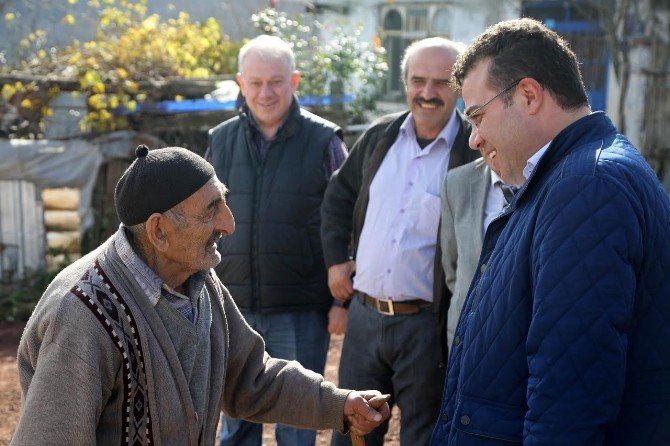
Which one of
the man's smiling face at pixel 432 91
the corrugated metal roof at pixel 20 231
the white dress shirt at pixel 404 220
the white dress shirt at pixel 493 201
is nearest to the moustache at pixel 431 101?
the man's smiling face at pixel 432 91

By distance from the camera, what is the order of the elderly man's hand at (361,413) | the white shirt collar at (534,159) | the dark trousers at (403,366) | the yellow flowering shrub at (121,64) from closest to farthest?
the white shirt collar at (534,159) < the elderly man's hand at (361,413) < the dark trousers at (403,366) < the yellow flowering shrub at (121,64)

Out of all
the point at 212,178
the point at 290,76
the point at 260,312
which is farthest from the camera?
the point at 290,76

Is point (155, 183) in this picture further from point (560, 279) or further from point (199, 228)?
point (560, 279)

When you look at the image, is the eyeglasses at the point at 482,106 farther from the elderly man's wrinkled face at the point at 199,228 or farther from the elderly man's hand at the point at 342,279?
the elderly man's hand at the point at 342,279

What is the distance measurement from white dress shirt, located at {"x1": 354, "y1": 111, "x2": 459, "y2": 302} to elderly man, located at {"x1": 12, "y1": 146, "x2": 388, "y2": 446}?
1.16 m

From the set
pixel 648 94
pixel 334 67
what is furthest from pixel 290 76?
pixel 648 94

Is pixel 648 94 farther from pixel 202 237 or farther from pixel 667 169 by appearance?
Answer: pixel 202 237

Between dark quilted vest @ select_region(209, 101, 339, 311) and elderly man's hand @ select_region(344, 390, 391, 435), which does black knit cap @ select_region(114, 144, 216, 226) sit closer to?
elderly man's hand @ select_region(344, 390, 391, 435)

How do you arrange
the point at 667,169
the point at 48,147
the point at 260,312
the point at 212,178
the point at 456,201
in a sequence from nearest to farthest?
the point at 212,178
the point at 456,201
the point at 260,312
the point at 48,147
the point at 667,169

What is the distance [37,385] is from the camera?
2416 mm

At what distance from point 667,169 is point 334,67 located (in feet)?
14.5

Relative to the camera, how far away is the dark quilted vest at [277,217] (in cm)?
442

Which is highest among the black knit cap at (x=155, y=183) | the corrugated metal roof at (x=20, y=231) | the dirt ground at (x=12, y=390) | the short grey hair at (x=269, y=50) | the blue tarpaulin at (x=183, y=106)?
the short grey hair at (x=269, y=50)

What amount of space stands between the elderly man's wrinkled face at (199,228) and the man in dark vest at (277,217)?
161 centimetres
